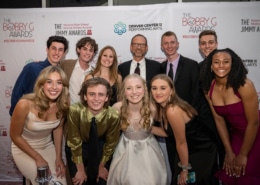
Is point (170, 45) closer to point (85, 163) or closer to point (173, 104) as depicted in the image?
point (173, 104)

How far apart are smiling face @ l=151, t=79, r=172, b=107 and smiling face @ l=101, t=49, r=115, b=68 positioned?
92cm

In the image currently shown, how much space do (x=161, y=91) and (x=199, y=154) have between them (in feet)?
2.16

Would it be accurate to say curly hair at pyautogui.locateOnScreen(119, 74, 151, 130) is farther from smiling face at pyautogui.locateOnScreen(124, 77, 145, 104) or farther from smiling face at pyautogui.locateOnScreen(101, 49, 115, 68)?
smiling face at pyautogui.locateOnScreen(101, 49, 115, 68)

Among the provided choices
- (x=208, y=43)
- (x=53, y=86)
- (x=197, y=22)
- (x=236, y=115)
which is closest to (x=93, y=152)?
(x=53, y=86)

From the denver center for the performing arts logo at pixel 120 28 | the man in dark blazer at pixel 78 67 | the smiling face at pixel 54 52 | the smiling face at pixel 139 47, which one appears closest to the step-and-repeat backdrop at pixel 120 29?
the denver center for the performing arts logo at pixel 120 28

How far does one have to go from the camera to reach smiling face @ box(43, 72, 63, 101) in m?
2.10

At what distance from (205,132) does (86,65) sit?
164cm

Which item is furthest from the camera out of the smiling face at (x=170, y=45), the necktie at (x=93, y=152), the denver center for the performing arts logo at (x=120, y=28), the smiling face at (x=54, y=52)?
the denver center for the performing arts logo at (x=120, y=28)

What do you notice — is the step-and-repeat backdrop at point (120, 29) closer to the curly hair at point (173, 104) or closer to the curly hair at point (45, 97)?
the curly hair at point (173, 104)

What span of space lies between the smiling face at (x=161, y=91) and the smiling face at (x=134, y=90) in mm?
120

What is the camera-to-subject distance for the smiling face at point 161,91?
2197 mm

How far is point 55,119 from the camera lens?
2229 mm

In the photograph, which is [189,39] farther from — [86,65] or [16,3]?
[16,3]

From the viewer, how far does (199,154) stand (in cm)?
221
